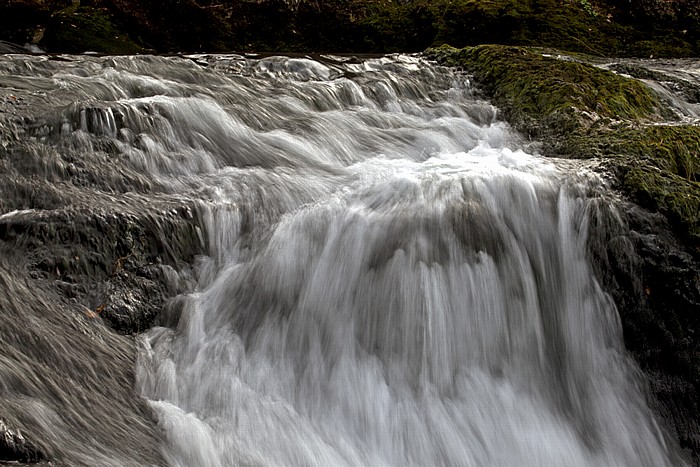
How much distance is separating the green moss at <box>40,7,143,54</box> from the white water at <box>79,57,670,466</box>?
17.0 ft

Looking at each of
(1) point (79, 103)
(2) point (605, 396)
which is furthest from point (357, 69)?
(2) point (605, 396)

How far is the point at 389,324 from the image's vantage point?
399cm

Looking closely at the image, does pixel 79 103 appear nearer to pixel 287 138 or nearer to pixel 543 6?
pixel 287 138

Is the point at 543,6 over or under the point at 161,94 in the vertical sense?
over

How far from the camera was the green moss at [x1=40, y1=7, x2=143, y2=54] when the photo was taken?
9.66m

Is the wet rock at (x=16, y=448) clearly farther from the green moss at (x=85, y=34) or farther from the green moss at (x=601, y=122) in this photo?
the green moss at (x=85, y=34)

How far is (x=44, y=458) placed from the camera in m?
2.39

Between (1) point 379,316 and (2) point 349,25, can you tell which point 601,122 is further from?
(2) point 349,25

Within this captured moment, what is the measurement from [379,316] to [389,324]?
0.08 metres

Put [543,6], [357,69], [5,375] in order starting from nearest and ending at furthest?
1. [5,375]
2. [357,69]
3. [543,6]

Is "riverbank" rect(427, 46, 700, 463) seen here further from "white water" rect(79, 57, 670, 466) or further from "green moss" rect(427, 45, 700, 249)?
"white water" rect(79, 57, 670, 466)

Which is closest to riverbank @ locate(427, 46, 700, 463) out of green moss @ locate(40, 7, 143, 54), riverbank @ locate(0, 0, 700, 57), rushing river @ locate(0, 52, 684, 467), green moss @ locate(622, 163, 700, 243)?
green moss @ locate(622, 163, 700, 243)

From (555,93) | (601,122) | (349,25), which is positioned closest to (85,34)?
(349,25)

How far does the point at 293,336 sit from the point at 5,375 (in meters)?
1.70
